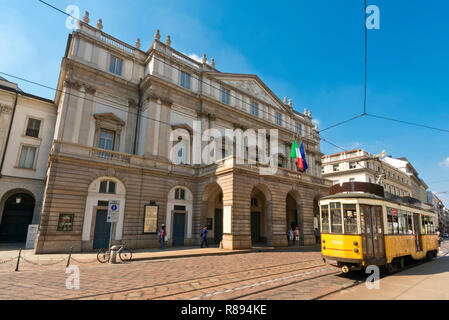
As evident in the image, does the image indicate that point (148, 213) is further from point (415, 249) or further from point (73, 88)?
point (415, 249)

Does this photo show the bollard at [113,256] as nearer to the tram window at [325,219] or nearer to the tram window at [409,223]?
the tram window at [325,219]

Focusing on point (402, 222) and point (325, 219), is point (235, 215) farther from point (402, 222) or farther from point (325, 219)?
point (402, 222)

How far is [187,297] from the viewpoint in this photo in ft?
22.4

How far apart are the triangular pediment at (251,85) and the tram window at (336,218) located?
2176 cm

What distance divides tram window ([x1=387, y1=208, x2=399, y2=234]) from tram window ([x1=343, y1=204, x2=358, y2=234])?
7.22 ft

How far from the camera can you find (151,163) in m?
21.8

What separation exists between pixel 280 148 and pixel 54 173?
2593 centimetres

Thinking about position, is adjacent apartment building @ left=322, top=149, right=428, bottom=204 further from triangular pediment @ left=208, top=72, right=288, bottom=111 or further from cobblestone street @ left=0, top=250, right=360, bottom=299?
cobblestone street @ left=0, top=250, right=360, bottom=299

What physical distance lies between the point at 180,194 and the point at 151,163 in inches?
152

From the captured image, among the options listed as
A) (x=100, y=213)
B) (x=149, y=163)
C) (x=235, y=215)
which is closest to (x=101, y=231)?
(x=100, y=213)

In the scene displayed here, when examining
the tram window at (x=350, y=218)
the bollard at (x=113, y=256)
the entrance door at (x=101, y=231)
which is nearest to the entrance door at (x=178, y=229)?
the entrance door at (x=101, y=231)

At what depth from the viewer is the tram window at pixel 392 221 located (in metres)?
11.0
